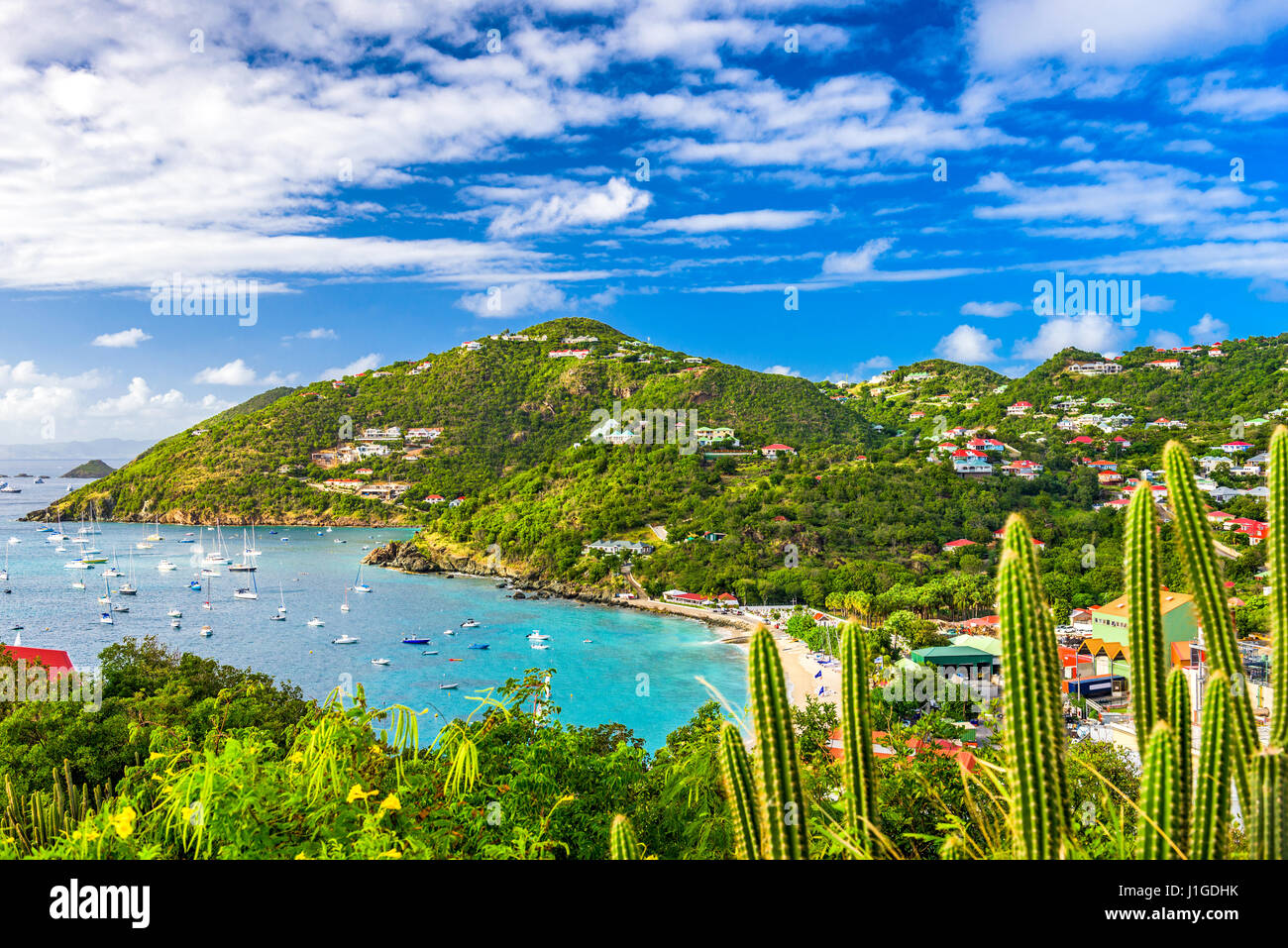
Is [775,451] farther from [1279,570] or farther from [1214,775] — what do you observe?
[1214,775]

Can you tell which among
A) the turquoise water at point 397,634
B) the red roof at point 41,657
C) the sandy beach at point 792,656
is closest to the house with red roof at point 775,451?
the sandy beach at point 792,656

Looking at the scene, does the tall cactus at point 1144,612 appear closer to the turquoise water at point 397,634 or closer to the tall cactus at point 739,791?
the tall cactus at point 739,791

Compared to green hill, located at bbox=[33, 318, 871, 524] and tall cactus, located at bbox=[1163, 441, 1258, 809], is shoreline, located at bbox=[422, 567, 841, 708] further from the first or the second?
green hill, located at bbox=[33, 318, 871, 524]

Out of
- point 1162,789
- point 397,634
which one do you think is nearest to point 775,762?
point 1162,789

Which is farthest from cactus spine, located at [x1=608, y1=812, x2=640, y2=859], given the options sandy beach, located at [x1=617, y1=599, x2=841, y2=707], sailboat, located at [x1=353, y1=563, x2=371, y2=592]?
Answer: sailboat, located at [x1=353, y1=563, x2=371, y2=592]
